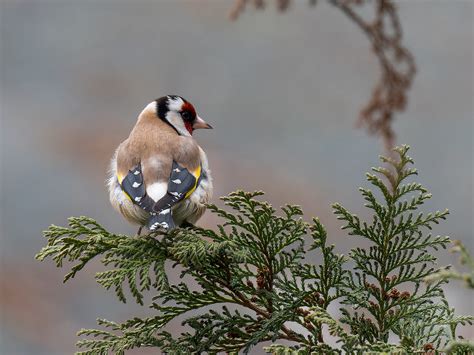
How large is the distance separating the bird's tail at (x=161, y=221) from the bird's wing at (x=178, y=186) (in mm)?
26

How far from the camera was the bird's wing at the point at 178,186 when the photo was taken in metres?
3.00

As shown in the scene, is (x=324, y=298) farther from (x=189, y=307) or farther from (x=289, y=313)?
(x=189, y=307)

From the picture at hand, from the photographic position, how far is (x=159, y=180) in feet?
10.3

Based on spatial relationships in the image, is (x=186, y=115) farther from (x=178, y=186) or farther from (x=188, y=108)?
(x=178, y=186)

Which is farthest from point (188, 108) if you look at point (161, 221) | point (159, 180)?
point (161, 221)

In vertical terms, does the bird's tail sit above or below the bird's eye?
below

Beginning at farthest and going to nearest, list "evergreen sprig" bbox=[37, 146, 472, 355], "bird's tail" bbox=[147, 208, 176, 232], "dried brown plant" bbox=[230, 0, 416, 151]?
"dried brown plant" bbox=[230, 0, 416, 151]
"bird's tail" bbox=[147, 208, 176, 232]
"evergreen sprig" bbox=[37, 146, 472, 355]

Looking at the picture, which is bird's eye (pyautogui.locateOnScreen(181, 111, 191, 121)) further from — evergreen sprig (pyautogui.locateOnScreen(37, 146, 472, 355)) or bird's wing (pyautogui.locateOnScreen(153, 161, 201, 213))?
evergreen sprig (pyautogui.locateOnScreen(37, 146, 472, 355))

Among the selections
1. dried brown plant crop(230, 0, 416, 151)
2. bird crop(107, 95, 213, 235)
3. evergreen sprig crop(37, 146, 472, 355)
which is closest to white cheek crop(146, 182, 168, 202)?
bird crop(107, 95, 213, 235)

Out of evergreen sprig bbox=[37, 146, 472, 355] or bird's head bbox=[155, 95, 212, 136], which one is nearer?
evergreen sprig bbox=[37, 146, 472, 355]

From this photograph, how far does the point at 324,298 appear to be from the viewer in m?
2.33

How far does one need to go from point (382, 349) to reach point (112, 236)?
978mm

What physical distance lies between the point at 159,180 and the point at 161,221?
0.33 meters

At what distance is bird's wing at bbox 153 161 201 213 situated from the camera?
300 centimetres
